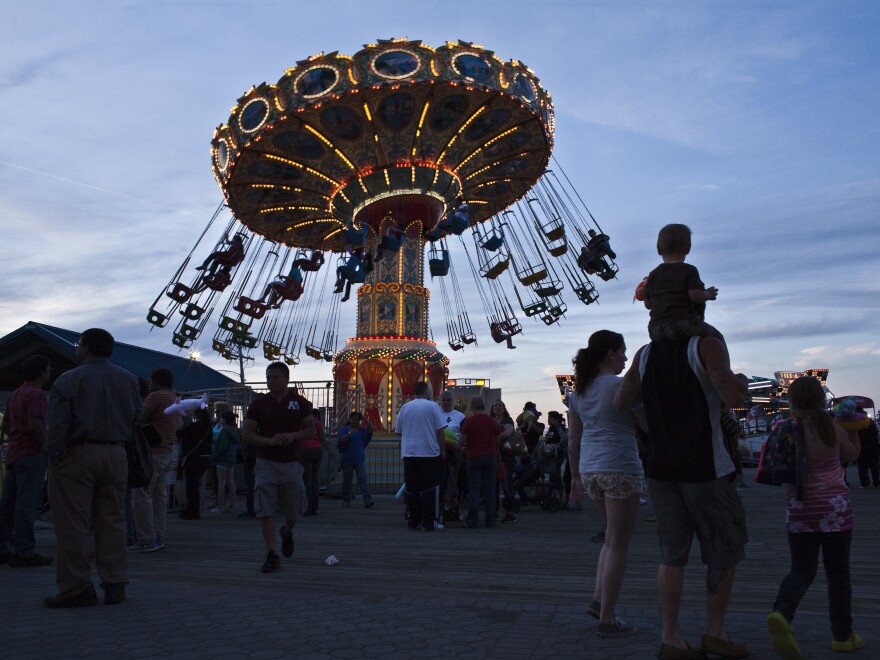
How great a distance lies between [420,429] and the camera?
960cm

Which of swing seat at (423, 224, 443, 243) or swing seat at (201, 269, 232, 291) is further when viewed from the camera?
swing seat at (201, 269, 232, 291)

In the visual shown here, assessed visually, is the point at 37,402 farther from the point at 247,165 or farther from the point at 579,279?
the point at 579,279

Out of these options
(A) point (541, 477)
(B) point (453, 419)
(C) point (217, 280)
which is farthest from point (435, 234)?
(A) point (541, 477)

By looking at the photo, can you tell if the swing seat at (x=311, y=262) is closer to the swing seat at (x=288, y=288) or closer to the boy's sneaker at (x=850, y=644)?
the swing seat at (x=288, y=288)

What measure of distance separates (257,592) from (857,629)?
3937 mm

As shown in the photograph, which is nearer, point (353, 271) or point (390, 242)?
point (353, 271)

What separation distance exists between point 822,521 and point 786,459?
35 cm

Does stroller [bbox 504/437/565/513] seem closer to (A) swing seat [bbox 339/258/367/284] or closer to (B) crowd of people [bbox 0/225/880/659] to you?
(B) crowd of people [bbox 0/225/880/659]

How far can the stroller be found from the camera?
38.3ft

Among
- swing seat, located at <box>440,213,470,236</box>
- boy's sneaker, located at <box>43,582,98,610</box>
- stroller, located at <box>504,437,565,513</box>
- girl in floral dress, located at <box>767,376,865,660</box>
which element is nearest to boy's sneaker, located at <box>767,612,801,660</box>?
girl in floral dress, located at <box>767,376,865,660</box>

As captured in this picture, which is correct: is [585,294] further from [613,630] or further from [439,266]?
[613,630]

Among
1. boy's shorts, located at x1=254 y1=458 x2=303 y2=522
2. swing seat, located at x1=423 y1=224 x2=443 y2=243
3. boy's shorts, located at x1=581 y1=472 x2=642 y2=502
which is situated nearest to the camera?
boy's shorts, located at x1=581 y1=472 x2=642 y2=502

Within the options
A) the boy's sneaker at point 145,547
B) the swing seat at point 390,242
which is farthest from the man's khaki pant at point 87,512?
the swing seat at point 390,242

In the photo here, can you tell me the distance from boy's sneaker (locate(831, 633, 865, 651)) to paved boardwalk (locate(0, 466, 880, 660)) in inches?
1.8
